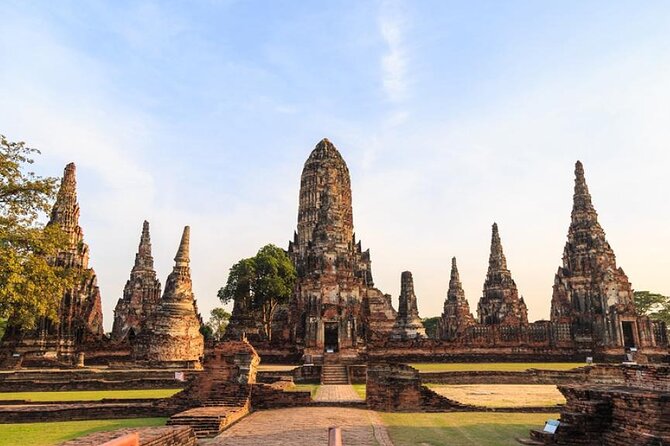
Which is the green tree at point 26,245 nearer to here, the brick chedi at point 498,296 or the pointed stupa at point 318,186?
the pointed stupa at point 318,186

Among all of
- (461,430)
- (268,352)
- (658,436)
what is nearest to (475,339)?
(268,352)

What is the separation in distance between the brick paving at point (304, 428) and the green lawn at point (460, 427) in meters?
0.42

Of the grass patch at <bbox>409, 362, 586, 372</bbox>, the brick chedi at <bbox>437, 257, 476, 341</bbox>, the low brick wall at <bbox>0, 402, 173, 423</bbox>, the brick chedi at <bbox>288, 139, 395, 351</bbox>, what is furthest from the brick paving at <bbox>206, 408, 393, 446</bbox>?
the brick chedi at <bbox>437, 257, 476, 341</bbox>

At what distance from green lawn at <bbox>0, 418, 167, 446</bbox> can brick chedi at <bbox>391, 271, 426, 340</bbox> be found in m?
24.9

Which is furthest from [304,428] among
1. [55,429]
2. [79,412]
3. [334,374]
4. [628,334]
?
[628,334]

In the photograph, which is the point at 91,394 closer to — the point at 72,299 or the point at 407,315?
the point at 72,299

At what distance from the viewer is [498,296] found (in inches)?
1805

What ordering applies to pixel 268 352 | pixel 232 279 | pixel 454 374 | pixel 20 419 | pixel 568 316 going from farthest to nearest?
1. pixel 232 279
2. pixel 568 316
3. pixel 268 352
4. pixel 454 374
5. pixel 20 419

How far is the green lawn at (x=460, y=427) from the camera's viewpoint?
28.1ft

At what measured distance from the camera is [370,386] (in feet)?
43.0

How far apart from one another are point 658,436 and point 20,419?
12960 mm

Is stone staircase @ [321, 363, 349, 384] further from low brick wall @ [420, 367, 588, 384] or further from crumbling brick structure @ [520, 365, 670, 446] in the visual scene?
crumbling brick structure @ [520, 365, 670, 446]

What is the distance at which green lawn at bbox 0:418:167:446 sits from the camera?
29.9 ft

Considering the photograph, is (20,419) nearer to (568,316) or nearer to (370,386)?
(370,386)
